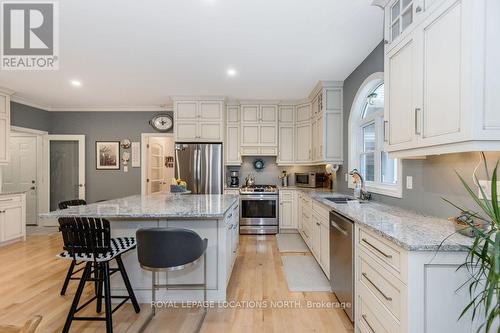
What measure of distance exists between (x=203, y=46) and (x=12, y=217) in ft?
14.4

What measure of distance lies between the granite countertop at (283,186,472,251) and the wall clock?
14.3 feet

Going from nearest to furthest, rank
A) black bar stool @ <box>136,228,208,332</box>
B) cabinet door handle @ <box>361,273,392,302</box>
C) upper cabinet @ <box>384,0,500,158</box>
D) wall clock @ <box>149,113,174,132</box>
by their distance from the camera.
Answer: upper cabinet @ <box>384,0,500,158</box>
cabinet door handle @ <box>361,273,392,302</box>
black bar stool @ <box>136,228,208,332</box>
wall clock @ <box>149,113,174,132</box>

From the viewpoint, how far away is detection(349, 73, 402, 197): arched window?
9.30 feet

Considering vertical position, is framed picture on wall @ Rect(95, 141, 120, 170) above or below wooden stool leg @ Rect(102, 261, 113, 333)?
above

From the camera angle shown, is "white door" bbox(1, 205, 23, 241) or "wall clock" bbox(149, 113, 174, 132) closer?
"white door" bbox(1, 205, 23, 241)

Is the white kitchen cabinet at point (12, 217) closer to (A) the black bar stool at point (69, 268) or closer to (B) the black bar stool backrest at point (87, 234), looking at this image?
(A) the black bar stool at point (69, 268)

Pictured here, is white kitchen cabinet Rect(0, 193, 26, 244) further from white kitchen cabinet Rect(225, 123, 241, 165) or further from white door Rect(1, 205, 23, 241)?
white kitchen cabinet Rect(225, 123, 241, 165)

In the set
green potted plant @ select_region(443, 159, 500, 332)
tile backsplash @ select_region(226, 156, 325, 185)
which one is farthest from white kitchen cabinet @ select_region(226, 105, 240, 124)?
green potted plant @ select_region(443, 159, 500, 332)

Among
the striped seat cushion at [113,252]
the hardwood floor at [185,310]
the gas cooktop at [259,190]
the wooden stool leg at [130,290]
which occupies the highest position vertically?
the gas cooktop at [259,190]

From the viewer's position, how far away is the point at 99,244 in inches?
73.2

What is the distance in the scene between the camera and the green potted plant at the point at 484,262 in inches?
36.5

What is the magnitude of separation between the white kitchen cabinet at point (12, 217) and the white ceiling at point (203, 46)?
1914mm

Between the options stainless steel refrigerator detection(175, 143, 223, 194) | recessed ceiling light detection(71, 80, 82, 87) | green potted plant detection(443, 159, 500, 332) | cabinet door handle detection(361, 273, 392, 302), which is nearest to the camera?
green potted plant detection(443, 159, 500, 332)

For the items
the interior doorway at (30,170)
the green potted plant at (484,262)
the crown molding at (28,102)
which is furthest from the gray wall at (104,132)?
the green potted plant at (484,262)
